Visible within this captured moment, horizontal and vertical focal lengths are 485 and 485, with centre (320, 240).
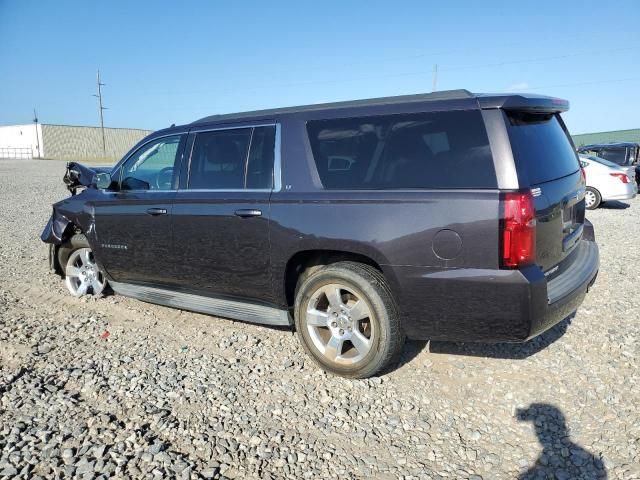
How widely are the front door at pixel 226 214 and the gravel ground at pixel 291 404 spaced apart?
59 centimetres

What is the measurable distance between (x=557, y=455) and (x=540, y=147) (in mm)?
1859

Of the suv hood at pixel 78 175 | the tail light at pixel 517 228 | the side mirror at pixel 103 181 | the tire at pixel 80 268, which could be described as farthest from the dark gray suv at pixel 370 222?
the suv hood at pixel 78 175

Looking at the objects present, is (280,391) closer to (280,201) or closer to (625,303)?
(280,201)

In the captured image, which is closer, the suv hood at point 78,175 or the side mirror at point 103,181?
the side mirror at point 103,181

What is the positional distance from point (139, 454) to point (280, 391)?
1007mm

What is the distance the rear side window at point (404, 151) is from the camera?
9.53ft

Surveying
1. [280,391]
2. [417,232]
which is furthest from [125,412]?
[417,232]

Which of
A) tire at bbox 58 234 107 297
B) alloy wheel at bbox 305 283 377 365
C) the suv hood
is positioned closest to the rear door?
alloy wheel at bbox 305 283 377 365

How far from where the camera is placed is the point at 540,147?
125 inches

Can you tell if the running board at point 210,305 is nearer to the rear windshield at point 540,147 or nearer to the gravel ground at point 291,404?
the gravel ground at point 291,404

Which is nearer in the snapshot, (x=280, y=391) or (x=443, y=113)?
(x=443, y=113)

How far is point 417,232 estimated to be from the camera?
298 cm

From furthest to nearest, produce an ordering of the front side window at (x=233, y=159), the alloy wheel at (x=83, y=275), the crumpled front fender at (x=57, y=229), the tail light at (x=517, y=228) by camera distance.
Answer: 1. the alloy wheel at (x=83, y=275)
2. the crumpled front fender at (x=57, y=229)
3. the front side window at (x=233, y=159)
4. the tail light at (x=517, y=228)

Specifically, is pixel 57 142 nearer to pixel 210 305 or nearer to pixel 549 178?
pixel 210 305
